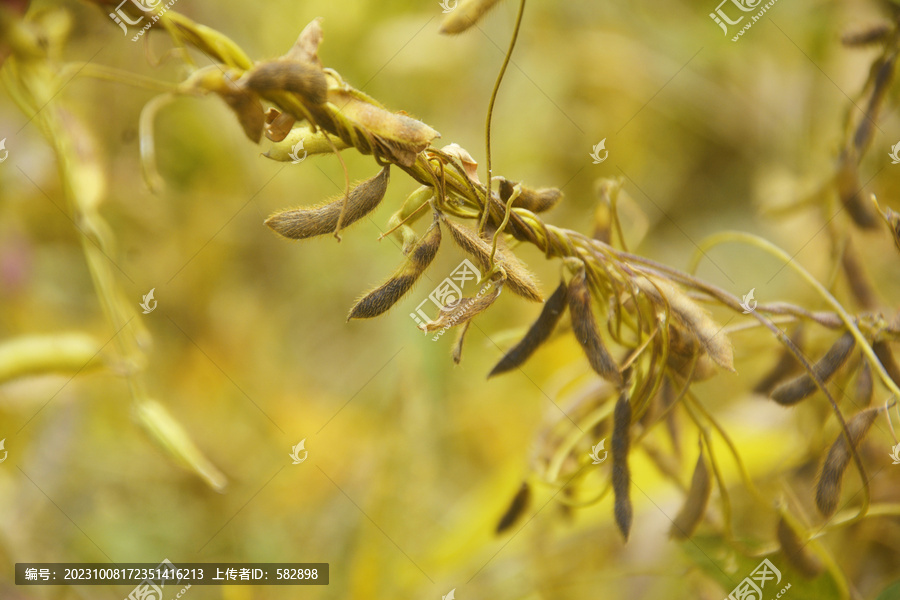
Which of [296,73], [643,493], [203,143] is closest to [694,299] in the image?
[296,73]

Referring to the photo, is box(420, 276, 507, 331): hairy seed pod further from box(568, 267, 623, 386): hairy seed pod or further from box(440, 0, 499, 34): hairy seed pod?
box(440, 0, 499, 34): hairy seed pod

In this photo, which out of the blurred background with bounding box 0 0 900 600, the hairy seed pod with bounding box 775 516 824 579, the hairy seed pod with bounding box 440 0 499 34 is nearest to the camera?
the hairy seed pod with bounding box 440 0 499 34

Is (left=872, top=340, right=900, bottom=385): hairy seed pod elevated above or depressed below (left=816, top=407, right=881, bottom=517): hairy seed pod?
above

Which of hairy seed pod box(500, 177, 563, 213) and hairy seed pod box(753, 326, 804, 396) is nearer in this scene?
hairy seed pod box(500, 177, 563, 213)

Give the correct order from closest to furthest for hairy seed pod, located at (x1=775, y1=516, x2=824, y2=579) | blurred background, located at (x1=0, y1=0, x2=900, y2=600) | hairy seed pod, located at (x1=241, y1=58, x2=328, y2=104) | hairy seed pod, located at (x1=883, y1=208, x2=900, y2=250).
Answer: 1. hairy seed pod, located at (x1=241, y1=58, x2=328, y2=104)
2. hairy seed pod, located at (x1=883, y1=208, x2=900, y2=250)
3. hairy seed pod, located at (x1=775, y1=516, x2=824, y2=579)
4. blurred background, located at (x1=0, y1=0, x2=900, y2=600)

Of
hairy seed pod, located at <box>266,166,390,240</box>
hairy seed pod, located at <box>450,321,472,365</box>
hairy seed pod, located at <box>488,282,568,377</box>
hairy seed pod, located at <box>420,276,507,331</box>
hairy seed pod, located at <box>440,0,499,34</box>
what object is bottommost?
hairy seed pod, located at <box>488,282,568,377</box>

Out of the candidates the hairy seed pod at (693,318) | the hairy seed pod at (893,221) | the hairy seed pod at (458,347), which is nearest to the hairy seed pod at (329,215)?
the hairy seed pod at (458,347)

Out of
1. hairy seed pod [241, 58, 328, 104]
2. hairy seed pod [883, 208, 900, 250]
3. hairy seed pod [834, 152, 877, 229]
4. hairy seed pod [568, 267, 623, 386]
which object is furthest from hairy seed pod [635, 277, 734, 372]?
hairy seed pod [834, 152, 877, 229]
